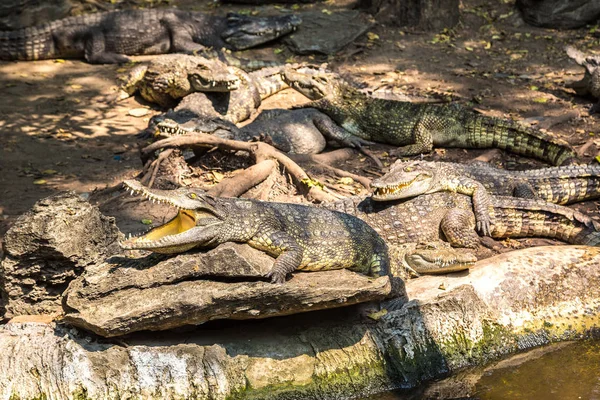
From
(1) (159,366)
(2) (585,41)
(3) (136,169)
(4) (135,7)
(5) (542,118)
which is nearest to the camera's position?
(1) (159,366)

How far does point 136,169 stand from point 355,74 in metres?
3.95

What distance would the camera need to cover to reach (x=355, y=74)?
10.8 meters

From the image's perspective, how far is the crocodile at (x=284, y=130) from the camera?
795 cm

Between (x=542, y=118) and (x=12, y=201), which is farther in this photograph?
(x=542, y=118)

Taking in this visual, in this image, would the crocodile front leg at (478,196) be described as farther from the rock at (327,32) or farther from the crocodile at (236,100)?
the rock at (327,32)

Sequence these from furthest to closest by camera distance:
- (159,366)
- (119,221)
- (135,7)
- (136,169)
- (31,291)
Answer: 1. (135,7)
2. (136,169)
3. (119,221)
4. (31,291)
5. (159,366)

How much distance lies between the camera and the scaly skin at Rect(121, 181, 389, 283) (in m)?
4.64

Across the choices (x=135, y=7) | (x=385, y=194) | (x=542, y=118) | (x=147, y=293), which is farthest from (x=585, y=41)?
(x=147, y=293)

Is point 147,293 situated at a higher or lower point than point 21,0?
higher

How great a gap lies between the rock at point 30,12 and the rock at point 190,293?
851 centimetres

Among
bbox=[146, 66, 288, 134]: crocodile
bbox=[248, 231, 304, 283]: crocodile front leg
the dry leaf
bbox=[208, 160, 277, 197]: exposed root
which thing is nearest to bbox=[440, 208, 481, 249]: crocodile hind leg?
bbox=[208, 160, 277, 197]: exposed root

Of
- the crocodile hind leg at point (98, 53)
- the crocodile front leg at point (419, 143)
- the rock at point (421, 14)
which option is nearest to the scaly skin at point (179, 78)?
the crocodile hind leg at point (98, 53)

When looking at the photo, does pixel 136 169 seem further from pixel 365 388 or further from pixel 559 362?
pixel 559 362

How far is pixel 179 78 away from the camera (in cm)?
943
